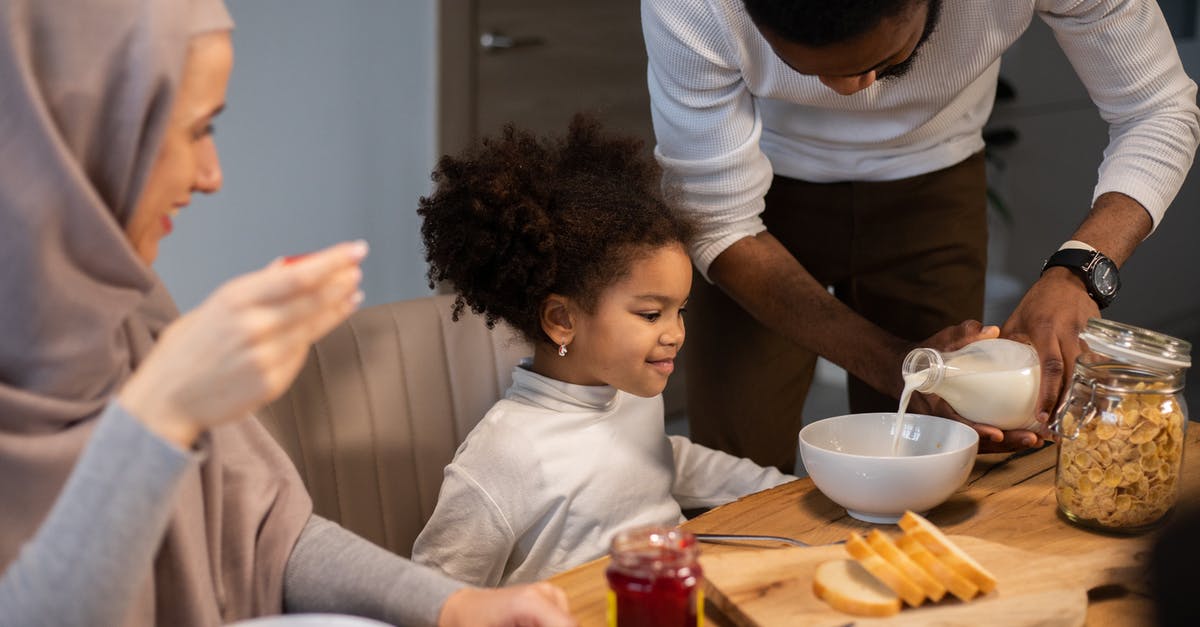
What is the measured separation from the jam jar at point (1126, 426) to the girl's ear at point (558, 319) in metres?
0.62

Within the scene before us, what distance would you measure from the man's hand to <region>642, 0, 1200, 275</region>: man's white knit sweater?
27 cm

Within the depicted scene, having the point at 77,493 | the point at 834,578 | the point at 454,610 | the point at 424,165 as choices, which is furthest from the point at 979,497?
the point at 424,165

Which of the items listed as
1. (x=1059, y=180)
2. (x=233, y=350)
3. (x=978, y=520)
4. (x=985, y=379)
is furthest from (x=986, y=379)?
(x=1059, y=180)

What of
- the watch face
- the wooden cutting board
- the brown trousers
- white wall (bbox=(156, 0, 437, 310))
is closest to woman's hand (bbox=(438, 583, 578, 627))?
the wooden cutting board

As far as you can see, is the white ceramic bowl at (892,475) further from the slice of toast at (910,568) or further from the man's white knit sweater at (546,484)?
the man's white knit sweater at (546,484)

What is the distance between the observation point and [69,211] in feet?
2.90

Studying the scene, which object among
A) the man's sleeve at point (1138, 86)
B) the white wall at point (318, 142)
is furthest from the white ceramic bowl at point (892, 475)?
the white wall at point (318, 142)

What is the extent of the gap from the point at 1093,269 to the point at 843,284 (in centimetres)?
56

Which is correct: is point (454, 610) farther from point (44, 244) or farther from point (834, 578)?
point (44, 244)

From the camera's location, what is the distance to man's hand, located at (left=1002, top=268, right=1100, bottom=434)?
4.75 ft

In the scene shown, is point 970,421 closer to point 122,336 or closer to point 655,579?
point 655,579

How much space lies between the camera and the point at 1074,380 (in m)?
1.27

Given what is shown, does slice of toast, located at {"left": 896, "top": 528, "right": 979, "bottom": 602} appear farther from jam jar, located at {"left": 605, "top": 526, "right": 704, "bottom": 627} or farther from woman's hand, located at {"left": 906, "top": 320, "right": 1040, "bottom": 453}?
woman's hand, located at {"left": 906, "top": 320, "right": 1040, "bottom": 453}

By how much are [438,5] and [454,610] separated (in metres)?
2.15
